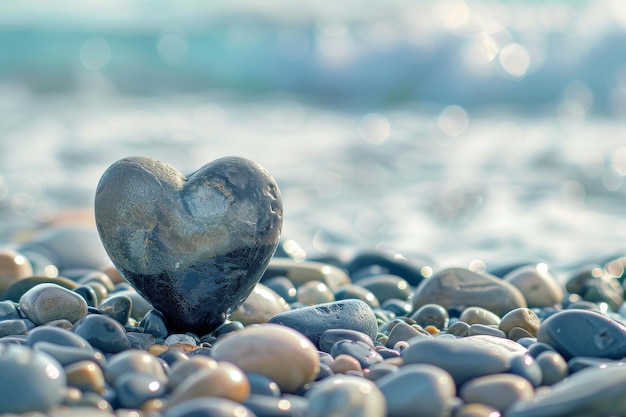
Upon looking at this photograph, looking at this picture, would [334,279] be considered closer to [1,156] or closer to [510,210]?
[510,210]

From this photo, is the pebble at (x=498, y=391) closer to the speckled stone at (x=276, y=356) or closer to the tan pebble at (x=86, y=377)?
the speckled stone at (x=276, y=356)

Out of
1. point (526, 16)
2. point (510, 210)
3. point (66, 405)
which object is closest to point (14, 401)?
point (66, 405)

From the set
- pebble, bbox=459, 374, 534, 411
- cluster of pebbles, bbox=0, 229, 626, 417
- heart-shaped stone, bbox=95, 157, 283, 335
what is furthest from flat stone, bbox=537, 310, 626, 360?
heart-shaped stone, bbox=95, 157, 283, 335

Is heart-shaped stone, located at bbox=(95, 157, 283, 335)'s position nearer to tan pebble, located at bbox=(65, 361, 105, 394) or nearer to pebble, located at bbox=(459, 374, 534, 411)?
tan pebble, located at bbox=(65, 361, 105, 394)

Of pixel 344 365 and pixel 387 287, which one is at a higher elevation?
pixel 344 365

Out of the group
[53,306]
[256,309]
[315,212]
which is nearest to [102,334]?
[53,306]

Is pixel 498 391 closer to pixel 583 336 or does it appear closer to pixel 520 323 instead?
pixel 583 336
